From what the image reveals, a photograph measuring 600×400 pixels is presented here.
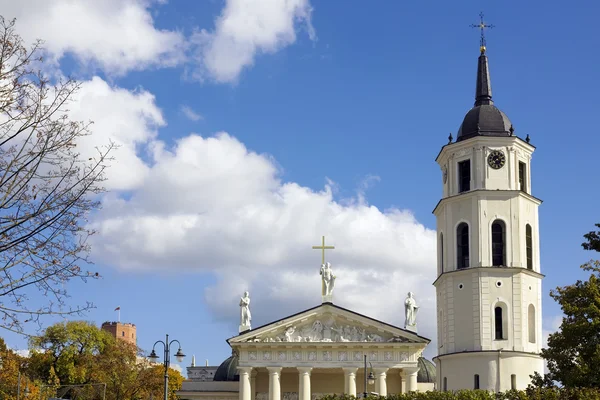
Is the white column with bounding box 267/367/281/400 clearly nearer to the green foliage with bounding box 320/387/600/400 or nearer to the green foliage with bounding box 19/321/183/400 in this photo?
the green foliage with bounding box 320/387/600/400

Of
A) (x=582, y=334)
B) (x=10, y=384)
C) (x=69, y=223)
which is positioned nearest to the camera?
(x=69, y=223)

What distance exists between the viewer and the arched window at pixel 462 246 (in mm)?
66438

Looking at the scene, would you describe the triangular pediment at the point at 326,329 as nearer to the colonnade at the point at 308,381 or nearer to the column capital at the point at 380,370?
the column capital at the point at 380,370

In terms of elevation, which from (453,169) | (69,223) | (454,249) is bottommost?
(69,223)

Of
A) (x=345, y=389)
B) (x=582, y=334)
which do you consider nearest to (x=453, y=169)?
(x=345, y=389)

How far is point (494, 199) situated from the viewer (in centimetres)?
6625

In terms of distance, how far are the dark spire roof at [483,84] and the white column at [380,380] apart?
20227mm

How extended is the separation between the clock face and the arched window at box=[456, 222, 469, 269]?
4491mm

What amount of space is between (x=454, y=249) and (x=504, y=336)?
262 inches

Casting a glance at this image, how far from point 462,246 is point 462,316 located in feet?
15.5

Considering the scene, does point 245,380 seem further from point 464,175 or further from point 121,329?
point 121,329

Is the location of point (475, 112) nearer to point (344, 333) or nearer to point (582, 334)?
point (344, 333)

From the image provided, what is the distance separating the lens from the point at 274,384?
71125 millimetres

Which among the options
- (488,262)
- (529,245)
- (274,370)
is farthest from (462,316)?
(274,370)
